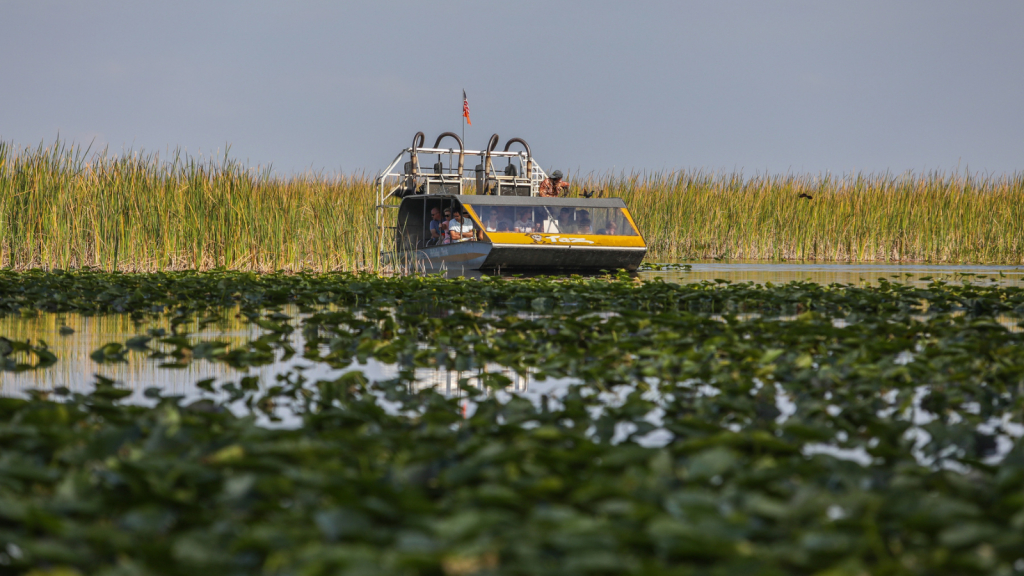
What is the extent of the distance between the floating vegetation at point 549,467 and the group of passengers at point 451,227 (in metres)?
9.15

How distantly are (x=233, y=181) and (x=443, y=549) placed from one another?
13.0 meters

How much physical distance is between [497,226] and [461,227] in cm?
65

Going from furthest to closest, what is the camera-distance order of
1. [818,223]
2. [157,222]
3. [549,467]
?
[818,223] → [157,222] → [549,467]

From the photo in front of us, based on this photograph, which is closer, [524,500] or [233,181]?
[524,500]

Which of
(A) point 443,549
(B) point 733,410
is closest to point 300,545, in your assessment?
(A) point 443,549

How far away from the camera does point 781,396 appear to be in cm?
438

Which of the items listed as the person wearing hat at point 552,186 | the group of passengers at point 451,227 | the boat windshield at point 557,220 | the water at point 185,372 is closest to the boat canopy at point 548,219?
the boat windshield at point 557,220

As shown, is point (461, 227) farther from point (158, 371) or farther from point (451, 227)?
point (158, 371)

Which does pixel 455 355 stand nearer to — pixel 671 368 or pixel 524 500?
pixel 671 368

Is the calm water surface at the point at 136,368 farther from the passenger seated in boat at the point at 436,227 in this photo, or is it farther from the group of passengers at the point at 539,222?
the passenger seated in boat at the point at 436,227

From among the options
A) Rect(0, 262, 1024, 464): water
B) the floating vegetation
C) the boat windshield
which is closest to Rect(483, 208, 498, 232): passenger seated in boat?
the boat windshield

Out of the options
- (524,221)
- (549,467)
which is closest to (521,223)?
(524,221)

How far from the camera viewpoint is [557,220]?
48.8ft

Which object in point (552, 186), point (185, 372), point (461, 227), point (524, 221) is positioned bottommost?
point (185, 372)
